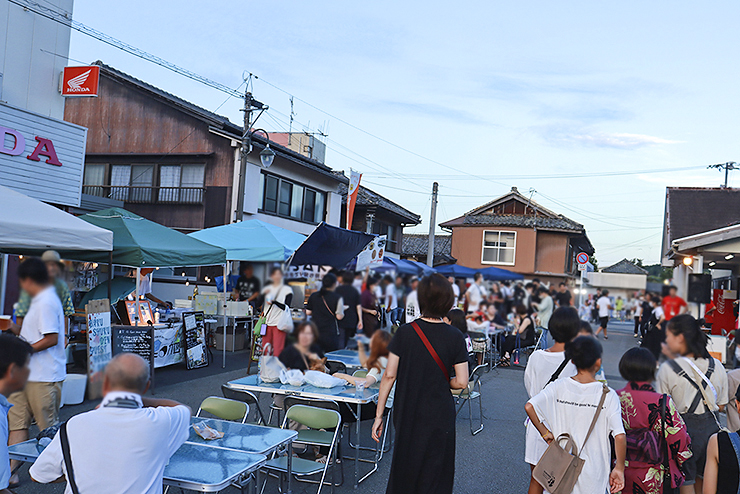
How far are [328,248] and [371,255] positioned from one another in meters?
0.39

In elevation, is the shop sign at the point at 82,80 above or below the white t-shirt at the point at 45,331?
above

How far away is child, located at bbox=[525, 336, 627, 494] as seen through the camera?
10.2ft

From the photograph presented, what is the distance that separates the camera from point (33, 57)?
10.9 m

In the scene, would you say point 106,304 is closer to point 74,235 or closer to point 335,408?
point 74,235

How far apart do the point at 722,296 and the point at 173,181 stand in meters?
16.6

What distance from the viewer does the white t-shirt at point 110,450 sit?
8.20 ft

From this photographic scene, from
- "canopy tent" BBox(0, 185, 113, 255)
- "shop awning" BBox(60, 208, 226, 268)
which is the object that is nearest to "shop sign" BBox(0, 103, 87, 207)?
"shop awning" BBox(60, 208, 226, 268)

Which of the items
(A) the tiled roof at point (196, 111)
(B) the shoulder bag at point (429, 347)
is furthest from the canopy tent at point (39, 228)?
(A) the tiled roof at point (196, 111)

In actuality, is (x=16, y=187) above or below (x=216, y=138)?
below

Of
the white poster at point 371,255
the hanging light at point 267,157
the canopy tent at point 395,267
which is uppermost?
the hanging light at point 267,157

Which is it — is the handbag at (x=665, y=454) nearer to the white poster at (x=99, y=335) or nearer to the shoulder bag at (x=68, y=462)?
the shoulder bag at (x=68, y=462)

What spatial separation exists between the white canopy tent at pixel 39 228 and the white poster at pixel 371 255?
4.65 metres

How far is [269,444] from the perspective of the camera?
11.8 ft

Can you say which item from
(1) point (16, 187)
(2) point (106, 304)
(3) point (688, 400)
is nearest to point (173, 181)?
(1) point (16, 187)
